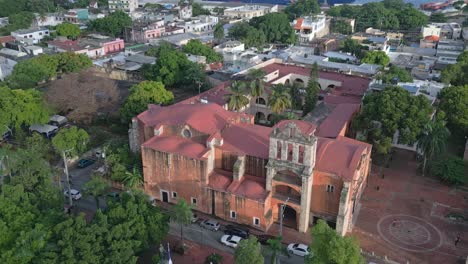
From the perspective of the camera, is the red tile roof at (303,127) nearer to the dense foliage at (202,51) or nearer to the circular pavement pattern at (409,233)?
the circular pavement pattern at (409,233)

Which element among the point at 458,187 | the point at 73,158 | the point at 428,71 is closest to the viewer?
the point at 458,187

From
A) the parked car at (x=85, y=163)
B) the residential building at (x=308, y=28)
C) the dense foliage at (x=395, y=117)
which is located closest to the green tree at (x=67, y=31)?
the residential building at (x=308, y=28)

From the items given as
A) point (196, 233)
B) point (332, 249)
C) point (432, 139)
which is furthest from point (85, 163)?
point (432, 139)

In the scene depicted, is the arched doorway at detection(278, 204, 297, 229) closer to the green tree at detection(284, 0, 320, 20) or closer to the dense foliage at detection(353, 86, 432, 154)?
the dense foliage at detection(353, 86, 432, 154)

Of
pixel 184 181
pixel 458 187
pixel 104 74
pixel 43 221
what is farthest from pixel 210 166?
pixel 104 74

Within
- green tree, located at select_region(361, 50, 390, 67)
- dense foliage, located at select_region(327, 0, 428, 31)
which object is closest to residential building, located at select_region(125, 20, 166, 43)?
green tree, located at select_region(361, 50, 390, 67)

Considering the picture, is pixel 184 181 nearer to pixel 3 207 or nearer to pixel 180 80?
pixel 3 207
